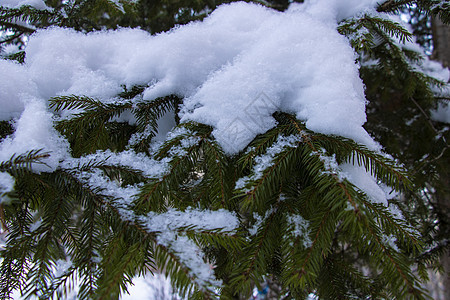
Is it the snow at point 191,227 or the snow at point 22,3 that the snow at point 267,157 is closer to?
the snow at point 191,227

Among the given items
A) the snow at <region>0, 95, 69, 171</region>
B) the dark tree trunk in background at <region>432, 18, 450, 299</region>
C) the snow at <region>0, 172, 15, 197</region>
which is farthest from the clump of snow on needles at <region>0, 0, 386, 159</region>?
the dark tree trunk in background at <region>432, 18, 450, 299</region>

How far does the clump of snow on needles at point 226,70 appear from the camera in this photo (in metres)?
1.02

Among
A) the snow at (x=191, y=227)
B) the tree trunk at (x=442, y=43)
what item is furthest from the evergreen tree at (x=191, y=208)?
the tree trunk at (x=442, y=43)

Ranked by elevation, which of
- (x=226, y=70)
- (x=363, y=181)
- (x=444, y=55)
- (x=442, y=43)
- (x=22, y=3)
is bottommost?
(x=363, y=181)

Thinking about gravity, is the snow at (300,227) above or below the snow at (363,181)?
below

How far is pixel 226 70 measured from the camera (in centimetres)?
117

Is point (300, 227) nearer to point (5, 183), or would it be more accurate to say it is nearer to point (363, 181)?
point (363, 181)

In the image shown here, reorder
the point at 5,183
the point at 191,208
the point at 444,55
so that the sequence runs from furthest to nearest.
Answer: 1. the point at 444,55
2. the point at 191,208
3. the point at 5,183

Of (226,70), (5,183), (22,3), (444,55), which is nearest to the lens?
(5,183)

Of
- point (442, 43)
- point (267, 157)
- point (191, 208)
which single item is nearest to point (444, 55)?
point (442, 43)

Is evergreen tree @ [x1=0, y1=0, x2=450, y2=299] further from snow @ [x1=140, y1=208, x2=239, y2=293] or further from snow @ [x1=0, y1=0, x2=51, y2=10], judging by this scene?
snow @ [x1=0, y1=0, x2=51, y2=10]

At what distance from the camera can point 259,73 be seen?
1112mm

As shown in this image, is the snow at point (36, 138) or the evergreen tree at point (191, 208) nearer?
the evergreen tree at point (191, 208)

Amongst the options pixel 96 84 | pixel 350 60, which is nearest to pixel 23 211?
pixel 96 84
